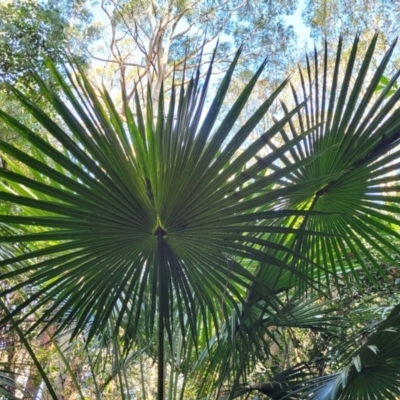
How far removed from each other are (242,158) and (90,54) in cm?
744

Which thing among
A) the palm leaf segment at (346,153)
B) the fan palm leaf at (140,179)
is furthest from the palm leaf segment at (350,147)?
the fan palm leaf at (140,179)

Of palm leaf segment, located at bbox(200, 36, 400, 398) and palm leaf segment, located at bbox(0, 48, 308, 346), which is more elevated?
palm leaf segment, located at bbox(200, 36, 400, 398)

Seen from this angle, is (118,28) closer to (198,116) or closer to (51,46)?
(51,46)

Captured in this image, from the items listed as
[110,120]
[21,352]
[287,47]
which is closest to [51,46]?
[21,352]

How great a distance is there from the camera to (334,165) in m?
1.03

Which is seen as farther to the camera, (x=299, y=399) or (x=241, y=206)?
(x=299, y=399)

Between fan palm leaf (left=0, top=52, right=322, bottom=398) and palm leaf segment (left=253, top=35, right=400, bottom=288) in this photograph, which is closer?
fan palm leaf (left=0, top=52, right=322, bottom=398)

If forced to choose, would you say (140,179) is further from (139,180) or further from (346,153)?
(346,153)

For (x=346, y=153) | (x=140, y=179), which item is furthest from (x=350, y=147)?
(x=140, y=179)

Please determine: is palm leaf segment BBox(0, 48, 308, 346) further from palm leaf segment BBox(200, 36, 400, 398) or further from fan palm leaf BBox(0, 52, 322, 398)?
palm leaf segment BBox(200, 36, 400, 398)

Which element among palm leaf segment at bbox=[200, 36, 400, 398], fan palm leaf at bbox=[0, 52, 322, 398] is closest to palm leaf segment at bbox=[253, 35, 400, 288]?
palm leaf segment at bbox=[200, 36, 400, 398]

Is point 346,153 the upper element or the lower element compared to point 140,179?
upper

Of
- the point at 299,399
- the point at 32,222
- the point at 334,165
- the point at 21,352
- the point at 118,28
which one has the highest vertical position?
the point at 118,28

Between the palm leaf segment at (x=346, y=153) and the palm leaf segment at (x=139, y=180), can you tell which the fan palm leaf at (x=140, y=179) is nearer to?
the palm leaf segment at (x=139, y=180)
